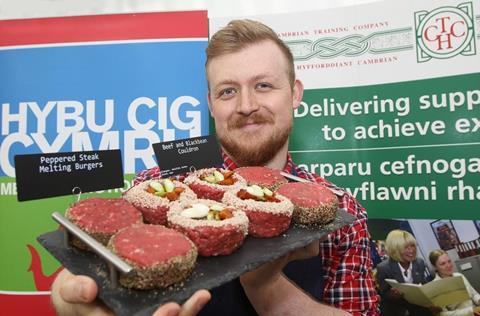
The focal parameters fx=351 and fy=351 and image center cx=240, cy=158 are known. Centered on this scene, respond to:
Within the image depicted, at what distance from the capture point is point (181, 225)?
99 cm

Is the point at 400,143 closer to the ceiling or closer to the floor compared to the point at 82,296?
closer to the ceiling

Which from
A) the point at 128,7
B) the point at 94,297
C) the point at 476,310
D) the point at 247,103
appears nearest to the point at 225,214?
the point at 94,297

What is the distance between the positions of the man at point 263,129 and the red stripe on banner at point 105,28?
0.47m

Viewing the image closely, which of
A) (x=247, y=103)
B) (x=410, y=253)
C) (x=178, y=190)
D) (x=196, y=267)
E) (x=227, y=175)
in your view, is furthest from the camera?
(x=410, y=253)

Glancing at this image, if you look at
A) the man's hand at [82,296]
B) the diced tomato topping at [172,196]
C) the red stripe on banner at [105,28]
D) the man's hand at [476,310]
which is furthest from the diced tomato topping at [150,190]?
the man's hand at [476,310]

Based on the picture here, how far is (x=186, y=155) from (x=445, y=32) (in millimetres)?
1677

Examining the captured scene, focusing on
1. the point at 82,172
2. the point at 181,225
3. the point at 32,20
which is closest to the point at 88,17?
the point at 32,20

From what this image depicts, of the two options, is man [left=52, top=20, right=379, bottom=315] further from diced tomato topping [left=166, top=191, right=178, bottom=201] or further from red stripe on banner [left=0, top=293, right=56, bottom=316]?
red stripe on banner [left=0, top=293, right=56, bottom=316]

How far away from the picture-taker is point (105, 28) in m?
2.26

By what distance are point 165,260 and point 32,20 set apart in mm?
2154

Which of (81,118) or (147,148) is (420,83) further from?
(81,118)

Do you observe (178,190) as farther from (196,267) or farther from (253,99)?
(253,99)

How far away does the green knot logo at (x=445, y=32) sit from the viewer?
1954 millimetres

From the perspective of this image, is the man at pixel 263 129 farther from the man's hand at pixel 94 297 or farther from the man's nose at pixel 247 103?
the man's hand at pixel 94 297
